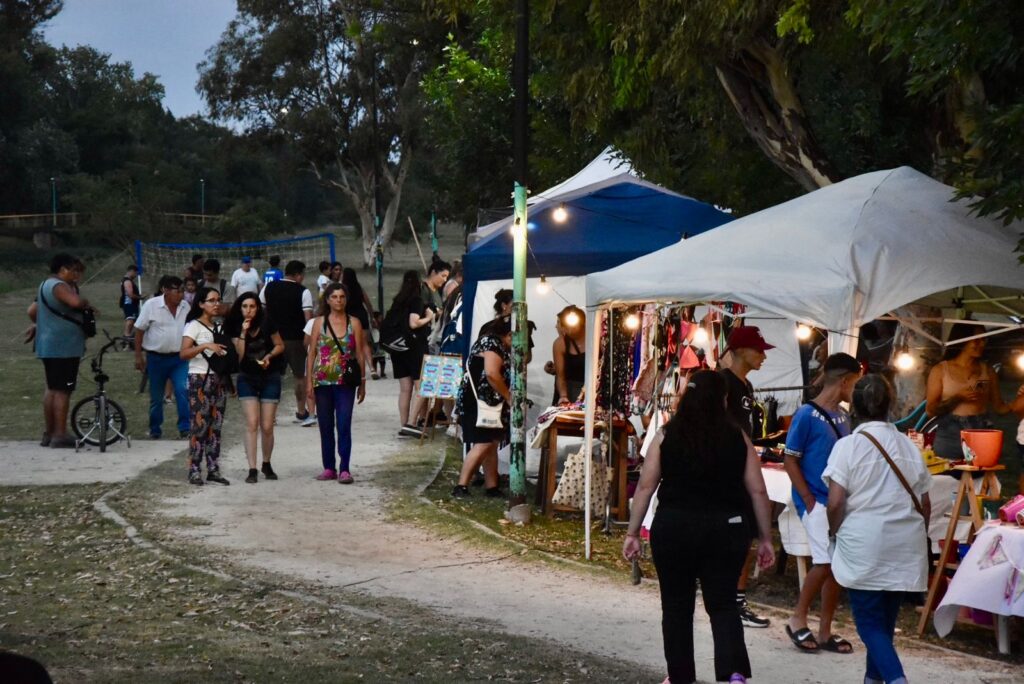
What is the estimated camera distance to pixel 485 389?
11773mm

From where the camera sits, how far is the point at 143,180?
240 feet

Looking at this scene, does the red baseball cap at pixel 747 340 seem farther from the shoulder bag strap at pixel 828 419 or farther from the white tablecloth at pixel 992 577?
the white tablecloth at pixel 992 577

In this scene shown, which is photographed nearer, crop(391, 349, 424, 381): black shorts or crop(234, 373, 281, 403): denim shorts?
crop(234, 373, 281, 403): denim shorts

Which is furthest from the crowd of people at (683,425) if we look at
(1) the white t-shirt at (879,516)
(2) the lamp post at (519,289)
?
(2) the lamp post at (519,289)

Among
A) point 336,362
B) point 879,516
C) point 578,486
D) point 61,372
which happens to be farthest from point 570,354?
point 879,516

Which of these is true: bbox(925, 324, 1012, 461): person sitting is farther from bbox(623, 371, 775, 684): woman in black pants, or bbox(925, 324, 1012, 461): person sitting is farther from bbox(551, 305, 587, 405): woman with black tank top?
bbox(551, 305, 587, 405): woman with black tank top

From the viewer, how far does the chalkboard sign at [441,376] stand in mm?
14656

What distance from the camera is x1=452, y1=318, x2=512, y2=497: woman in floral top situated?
1170 cm

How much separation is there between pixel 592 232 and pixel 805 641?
21.7 feet

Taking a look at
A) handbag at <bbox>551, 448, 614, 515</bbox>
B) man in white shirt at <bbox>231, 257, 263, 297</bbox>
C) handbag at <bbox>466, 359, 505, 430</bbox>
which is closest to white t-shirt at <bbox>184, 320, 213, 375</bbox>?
handbag at <bbox>466, 359, 505, 430</bbox>

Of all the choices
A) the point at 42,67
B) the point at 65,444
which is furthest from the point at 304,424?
the point at 42,67

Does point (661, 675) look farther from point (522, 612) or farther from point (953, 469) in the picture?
point (953, 469)

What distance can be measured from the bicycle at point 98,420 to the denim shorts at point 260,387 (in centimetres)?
241

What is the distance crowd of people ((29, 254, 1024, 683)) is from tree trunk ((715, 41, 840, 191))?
7.96ft
